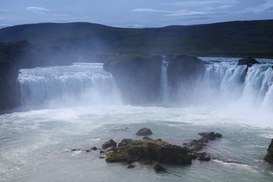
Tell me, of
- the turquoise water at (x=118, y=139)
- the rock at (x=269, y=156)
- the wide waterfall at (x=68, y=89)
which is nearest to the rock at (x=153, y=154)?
the turquoise water at (x=118, y=139)

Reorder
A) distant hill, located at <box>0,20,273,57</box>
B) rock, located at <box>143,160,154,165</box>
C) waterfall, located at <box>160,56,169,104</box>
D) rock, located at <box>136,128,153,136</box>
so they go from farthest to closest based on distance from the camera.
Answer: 1. distant hill, located at <box>0,20,273,57</box>
2. waterfall, located at <box>160,56,169,104</box>
3. rock, located at <box>136,128,153,136</box>
4. rock, located at <box>143,160,154,165</box>

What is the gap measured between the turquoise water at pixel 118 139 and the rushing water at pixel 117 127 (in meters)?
0.05

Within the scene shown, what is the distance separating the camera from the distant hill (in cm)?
8988

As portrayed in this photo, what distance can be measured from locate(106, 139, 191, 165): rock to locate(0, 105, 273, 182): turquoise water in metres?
0.55

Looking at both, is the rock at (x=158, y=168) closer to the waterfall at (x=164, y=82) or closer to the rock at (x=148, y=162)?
the rock at (x=148, y=162)

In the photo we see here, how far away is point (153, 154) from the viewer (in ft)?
77.5

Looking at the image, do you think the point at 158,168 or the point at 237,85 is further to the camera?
the point at 237,85

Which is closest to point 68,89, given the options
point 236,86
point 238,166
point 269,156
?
point 236,86

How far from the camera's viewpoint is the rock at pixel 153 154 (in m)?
23.3

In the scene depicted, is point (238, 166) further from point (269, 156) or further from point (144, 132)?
point (144, 132)

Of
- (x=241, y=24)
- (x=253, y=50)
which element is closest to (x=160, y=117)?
(x=253, y=50)

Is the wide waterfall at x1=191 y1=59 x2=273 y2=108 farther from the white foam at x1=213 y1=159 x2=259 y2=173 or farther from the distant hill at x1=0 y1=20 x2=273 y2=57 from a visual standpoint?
the distant hill at x1=0 y1=20 x2=273 y2=57

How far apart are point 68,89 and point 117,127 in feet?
48.9

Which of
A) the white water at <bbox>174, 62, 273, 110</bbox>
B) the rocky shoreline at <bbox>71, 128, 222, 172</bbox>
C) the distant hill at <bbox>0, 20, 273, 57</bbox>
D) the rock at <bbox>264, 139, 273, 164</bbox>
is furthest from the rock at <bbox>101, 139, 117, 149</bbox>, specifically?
the distant hill at <bbox>0, 20, 273, 57</bbox>
